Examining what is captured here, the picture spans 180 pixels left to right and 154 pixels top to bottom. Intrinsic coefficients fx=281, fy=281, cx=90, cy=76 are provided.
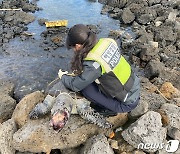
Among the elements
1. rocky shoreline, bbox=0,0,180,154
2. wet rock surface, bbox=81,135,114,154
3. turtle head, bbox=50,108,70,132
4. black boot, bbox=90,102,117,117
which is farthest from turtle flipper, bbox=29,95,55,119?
wet rock surface, bbox=81,135,114,154

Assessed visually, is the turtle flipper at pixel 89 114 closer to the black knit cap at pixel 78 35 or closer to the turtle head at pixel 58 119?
the turtle head at pixel 58 119

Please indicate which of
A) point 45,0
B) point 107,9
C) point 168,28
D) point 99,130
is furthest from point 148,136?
point 45,0

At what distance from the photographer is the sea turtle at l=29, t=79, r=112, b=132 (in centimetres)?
516

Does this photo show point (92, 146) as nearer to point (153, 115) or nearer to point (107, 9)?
point (153, 115)

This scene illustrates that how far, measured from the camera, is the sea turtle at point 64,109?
16.9ft

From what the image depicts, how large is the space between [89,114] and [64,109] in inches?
21.8

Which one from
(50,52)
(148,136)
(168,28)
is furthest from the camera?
(168,28)

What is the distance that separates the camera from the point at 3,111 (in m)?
7.21

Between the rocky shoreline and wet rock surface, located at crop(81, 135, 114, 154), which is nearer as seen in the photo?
wet rock surface, located at crop(81, 135, 114, 154)

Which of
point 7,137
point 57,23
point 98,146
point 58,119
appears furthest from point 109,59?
point 57,23

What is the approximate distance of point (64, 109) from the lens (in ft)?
17.1

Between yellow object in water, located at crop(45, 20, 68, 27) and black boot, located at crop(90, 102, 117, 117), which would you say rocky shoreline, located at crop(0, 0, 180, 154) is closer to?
black boot, located at crop(90, 102, 117, 117)

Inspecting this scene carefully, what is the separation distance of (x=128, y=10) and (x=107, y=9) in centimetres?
166

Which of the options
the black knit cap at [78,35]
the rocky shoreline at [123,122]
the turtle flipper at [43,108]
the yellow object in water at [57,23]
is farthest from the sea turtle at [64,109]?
the yellow object in water at [57,23]
